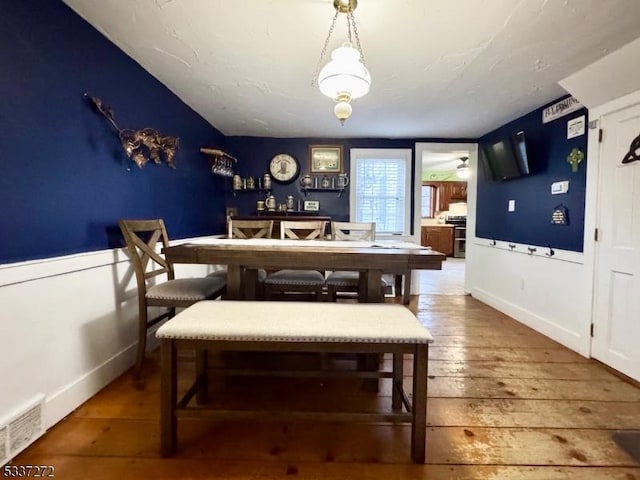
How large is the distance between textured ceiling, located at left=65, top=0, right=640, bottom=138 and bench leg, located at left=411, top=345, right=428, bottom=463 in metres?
1.70

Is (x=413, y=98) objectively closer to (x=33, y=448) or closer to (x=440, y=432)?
(x=440, y=432)

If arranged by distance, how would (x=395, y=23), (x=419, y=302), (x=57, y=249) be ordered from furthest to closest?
(x=419, y=302) → (x=395, y=23) → (x=57, y=249)

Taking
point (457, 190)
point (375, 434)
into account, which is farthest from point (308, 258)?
point (457, 190)

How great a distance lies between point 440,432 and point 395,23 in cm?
215

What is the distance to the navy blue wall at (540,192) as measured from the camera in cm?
253

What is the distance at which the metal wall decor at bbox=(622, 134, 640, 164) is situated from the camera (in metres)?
1.99

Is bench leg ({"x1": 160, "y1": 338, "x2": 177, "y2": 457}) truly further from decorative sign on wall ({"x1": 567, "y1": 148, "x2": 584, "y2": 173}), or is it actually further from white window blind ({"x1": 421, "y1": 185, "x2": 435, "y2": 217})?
white window blind ({"x1": 421, "y1": 185, "x2": 435, "y2": 217})

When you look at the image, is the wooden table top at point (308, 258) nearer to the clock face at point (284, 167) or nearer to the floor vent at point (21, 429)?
the floor vent at point (21, 429)

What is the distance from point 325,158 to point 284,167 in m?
0.58

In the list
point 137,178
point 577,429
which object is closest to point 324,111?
point 137,178

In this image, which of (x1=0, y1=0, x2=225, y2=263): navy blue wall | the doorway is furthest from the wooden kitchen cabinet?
(x1=0, y1=0, x2=225, y2=263): navy blue wall

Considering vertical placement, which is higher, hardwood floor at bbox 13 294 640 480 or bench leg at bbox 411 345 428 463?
bench leg at bbox 411 345 428 463

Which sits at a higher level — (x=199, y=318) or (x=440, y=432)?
(x=199, y=318)

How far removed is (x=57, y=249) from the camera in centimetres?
155
